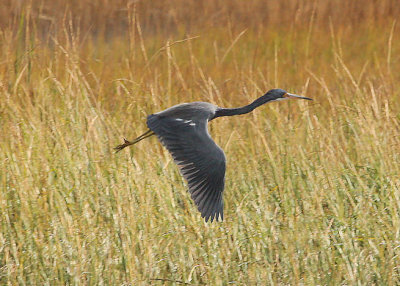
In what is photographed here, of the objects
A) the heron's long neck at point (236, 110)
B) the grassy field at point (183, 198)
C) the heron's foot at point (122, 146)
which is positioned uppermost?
the heron's long neck at point (236, 110)

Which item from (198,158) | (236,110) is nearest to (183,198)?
(236,110)

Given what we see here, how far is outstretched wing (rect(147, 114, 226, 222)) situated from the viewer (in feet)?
10.0

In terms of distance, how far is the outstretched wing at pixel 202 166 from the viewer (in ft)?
10.0

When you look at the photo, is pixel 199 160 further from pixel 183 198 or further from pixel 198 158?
pixel 183 198

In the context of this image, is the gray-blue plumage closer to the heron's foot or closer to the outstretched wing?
the outstretched wing

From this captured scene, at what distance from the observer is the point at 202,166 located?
3.06 m

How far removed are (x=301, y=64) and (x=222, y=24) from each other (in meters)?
1.47

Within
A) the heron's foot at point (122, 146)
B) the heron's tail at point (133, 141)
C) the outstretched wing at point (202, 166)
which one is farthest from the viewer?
the heron's foot at point (122, 146)

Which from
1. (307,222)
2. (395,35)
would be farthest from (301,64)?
(307,222)

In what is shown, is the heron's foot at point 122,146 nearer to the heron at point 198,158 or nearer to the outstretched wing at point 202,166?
the heron at point 198,158

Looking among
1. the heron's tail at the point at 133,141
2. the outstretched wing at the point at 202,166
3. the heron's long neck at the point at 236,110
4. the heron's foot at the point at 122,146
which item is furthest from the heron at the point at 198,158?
the heron's foot at the point at 122,146

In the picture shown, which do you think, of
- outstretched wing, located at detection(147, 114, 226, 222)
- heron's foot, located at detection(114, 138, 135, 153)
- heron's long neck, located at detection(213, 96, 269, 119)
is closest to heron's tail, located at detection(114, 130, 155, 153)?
heron's foot, located at detection(114, 138, 135, 153)

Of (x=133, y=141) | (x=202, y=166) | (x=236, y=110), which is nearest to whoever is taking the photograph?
(x=202, y=166)

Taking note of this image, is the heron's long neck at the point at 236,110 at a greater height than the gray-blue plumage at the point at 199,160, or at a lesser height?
greater
